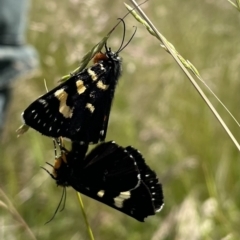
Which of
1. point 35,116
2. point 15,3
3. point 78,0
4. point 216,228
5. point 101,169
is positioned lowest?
point 216,228

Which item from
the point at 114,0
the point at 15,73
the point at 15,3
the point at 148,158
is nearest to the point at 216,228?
the point at 148,158

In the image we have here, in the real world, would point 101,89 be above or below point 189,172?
above

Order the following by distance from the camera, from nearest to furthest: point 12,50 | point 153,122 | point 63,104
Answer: point 63,104
point 153,122
point 12,50

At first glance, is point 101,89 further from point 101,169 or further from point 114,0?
point 114,0

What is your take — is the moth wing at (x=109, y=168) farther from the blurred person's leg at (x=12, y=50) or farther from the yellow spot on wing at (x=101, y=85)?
the blurred person's leg at (x=12, y=50)

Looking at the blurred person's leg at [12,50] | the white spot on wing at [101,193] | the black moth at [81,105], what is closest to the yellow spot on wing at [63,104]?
the black moth at [81,105]

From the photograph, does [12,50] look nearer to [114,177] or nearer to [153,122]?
[153,122]

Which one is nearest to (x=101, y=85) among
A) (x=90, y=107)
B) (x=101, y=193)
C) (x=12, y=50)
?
(x=90, y=107)

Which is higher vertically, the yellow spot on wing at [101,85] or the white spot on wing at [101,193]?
the yellow spot on wing at [101,85]
